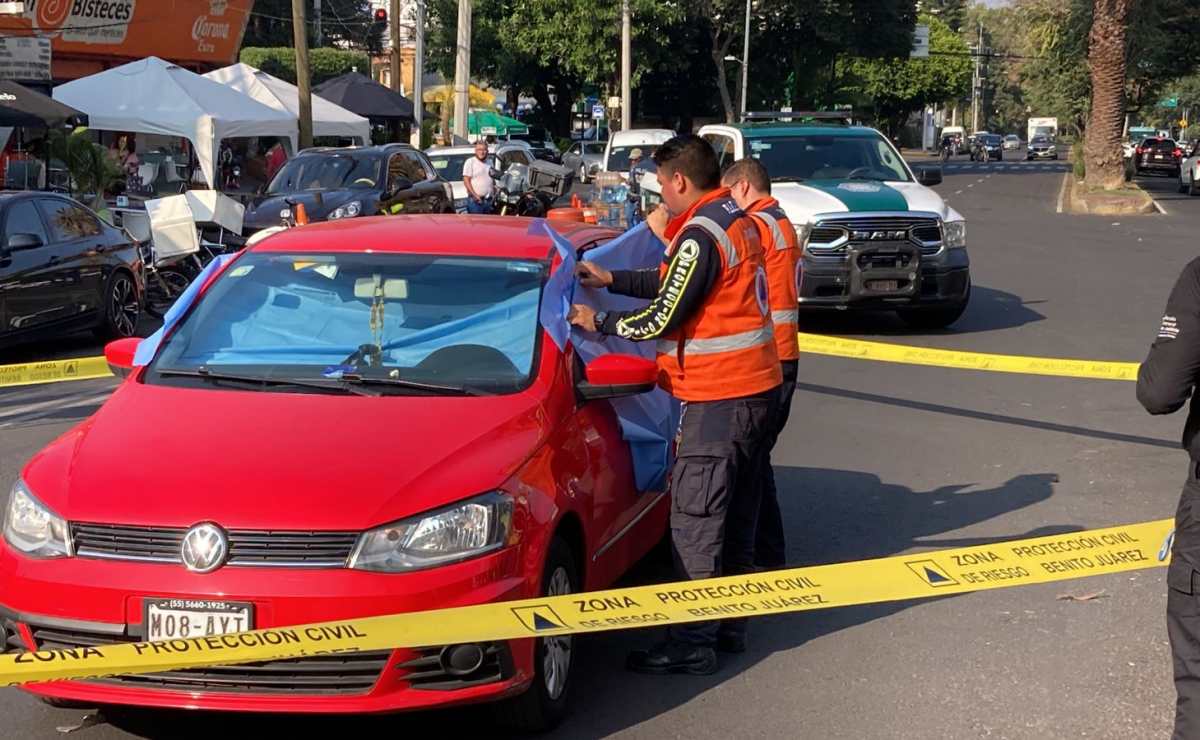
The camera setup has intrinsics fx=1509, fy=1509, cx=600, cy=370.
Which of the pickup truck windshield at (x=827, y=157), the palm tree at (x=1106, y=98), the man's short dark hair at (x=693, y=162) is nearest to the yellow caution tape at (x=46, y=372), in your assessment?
the man's short dark hair at (x=693, y=162)

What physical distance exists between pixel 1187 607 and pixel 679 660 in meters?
2.11

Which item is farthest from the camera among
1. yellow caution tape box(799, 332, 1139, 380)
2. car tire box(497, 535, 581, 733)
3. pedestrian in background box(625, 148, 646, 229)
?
pedestrian in background box(625, 148, 646, 229)

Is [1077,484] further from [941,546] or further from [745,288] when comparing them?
[745,288]

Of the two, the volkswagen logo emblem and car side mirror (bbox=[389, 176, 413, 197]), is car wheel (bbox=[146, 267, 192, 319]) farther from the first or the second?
the volkswagen logo emblem

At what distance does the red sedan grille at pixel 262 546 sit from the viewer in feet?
14.3

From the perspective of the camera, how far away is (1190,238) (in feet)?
89.2

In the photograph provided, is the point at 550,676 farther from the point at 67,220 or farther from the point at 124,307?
the point at 124,307

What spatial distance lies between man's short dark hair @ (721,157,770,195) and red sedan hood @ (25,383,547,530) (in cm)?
245

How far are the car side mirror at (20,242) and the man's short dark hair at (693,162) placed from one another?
29.1ft

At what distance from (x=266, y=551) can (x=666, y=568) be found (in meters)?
2.73

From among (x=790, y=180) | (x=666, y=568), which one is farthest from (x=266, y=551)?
(x=790, y=180)

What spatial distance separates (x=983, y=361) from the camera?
29.3 ft

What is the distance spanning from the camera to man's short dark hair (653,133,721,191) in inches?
217

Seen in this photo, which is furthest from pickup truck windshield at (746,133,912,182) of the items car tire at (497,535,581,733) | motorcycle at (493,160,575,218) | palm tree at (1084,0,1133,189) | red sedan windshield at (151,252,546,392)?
palm tree at (1084,0,1133,189)
